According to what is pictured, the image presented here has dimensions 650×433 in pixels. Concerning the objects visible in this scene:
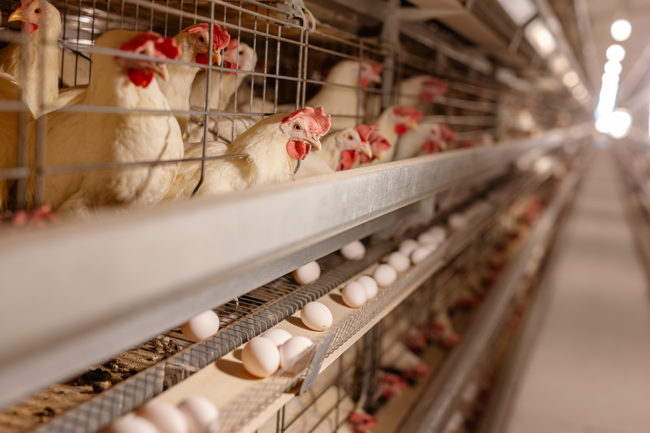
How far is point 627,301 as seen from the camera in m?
4.13

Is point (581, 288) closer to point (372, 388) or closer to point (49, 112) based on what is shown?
point (372, 388)

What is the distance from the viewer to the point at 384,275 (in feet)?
4.79

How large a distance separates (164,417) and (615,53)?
10.2 m

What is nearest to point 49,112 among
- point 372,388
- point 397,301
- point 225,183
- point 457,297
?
point 225,183

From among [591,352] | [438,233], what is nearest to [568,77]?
[591,352]

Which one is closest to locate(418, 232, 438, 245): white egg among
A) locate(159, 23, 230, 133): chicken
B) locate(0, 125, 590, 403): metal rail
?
locate(159, 23, 230, 133): chicken

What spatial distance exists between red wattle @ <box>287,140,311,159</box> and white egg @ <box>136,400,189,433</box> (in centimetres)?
51

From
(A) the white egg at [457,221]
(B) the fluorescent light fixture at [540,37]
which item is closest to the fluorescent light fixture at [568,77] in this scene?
(B) the fluorescent light fixture at [540,37]

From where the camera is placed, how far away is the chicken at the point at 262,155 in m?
0.92

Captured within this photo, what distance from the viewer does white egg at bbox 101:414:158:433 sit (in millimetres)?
631

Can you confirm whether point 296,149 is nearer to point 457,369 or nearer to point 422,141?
point 422,141

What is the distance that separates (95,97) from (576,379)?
2925mm

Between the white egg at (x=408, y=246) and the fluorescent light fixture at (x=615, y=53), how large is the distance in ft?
26.3

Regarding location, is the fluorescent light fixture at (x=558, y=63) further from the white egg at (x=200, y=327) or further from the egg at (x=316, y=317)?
the white egg at (x=200, y=327)
